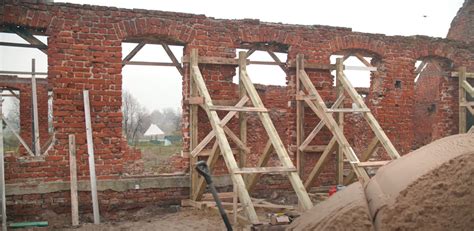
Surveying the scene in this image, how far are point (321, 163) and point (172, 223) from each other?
2.83m

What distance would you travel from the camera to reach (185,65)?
25.0ft

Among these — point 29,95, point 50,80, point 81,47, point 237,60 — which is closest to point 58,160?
point 50,80

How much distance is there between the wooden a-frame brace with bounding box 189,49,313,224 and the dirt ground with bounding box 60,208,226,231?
0.53m

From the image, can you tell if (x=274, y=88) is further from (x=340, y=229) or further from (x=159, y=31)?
(x=340, y=229)

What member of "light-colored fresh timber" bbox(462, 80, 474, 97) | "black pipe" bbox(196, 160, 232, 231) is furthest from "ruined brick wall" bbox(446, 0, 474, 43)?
"black pipe" bbox(196, 160, 232, 231)

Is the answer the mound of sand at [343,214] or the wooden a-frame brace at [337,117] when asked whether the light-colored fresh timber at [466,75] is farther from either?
the mound of sand at [343,214]

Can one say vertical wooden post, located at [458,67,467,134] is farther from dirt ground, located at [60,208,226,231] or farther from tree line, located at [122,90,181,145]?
tree line, located at [122,90,181,145]

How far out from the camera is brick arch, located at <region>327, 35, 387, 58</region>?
28.6 ft

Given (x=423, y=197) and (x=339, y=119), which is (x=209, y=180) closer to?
(x=423, y=197)

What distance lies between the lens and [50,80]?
22.7 ft

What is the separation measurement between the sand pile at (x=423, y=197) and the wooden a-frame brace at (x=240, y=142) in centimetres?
168

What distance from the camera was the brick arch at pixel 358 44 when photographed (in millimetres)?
8703

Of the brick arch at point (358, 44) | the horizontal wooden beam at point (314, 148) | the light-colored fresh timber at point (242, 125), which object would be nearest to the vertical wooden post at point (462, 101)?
the brick arch at point (358, 44)

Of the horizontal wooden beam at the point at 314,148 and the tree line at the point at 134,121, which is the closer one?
the horizontal wooden beam at the point at 314,148
